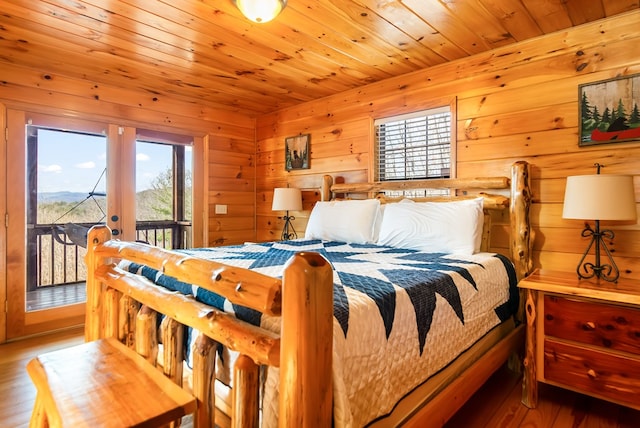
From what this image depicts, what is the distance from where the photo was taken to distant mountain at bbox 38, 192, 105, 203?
3.02 meters

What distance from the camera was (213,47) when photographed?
2551 mm

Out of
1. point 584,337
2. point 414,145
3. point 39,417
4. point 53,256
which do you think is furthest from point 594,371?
point 53,256

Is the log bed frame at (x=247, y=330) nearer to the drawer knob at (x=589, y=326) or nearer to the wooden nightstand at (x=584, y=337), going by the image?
the wooden nightstand at (x=584, y=337)

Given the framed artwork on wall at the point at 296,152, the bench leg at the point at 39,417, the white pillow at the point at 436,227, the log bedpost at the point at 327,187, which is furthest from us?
the framed artwork on wall at the point at 296,152

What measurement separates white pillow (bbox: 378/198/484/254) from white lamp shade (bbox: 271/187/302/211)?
1.19 m

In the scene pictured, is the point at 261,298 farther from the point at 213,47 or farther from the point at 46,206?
the point at 46,206

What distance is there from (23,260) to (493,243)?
147 inches

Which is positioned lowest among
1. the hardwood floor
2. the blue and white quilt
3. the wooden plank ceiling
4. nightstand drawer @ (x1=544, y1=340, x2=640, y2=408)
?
the hardwood floor

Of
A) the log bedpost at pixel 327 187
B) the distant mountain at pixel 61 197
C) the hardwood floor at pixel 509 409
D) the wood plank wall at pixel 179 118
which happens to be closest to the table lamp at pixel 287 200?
the log bedpost at pixel 327 187

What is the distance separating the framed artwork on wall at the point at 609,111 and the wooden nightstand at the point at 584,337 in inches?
33.6

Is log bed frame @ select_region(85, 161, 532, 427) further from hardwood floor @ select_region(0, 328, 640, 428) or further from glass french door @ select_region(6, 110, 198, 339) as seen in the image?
glass french door @ select_region(6, 110, 198, 339)

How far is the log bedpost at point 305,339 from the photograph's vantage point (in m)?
0.79

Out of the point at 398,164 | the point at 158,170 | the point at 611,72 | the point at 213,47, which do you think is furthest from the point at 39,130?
the point at 611,72

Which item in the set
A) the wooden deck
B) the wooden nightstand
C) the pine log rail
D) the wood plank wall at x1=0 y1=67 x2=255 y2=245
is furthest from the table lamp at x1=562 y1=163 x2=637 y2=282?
the wooden deck
